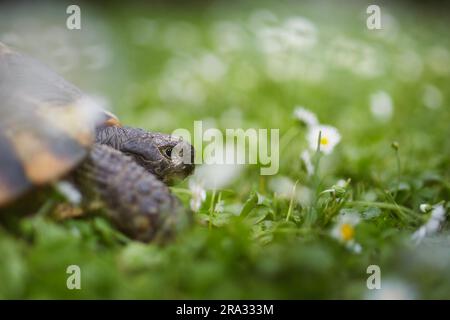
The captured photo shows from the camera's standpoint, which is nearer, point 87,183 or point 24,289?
point 24,289

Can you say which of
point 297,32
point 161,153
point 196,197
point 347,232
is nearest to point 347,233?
point 347,232

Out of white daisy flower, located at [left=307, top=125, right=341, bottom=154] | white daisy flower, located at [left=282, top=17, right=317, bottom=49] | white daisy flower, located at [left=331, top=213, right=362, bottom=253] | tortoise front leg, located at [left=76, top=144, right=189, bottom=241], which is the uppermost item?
white daisy flower, located at [left=282, top=17, right=317, bottom=49]

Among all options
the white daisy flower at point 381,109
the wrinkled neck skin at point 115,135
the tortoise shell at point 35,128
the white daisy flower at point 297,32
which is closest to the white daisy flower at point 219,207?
the wrinkled neck skin at point 115,135

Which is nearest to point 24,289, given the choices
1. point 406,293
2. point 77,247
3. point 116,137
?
point 77,247

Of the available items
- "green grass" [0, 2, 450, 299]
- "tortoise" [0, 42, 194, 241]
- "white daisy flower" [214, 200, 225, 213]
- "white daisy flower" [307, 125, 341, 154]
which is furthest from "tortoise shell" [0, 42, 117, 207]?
"white daisy flower" [307, 125, 341, 154]

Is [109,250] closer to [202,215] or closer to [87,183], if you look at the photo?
[87,183]

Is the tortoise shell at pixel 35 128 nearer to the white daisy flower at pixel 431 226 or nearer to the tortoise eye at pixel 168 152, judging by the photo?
the tortoise eye at pixel 168 152

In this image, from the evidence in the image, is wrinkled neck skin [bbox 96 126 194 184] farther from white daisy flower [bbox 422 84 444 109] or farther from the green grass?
white daisy flower [bbox 422 84 444 109]

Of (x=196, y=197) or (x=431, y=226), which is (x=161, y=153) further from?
(x=431, y=226)
